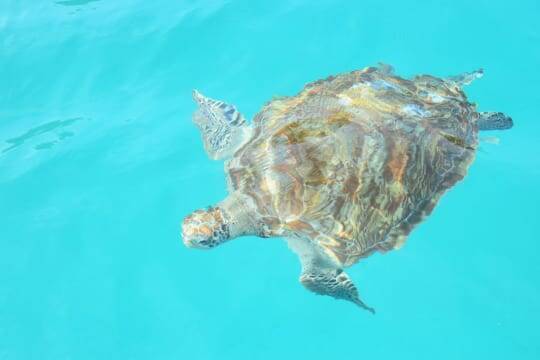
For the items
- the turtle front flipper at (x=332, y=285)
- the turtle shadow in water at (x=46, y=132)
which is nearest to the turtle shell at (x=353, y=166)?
the turtle front flipper at (x=332, y=285)

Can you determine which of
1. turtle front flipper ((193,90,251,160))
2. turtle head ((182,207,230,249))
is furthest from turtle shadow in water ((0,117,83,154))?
turtle head ((182,207,230,249))

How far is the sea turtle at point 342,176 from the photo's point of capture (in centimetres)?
425

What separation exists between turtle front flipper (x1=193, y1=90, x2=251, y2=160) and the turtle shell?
1.34 feet

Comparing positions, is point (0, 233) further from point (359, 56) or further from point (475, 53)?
point (475, 53)

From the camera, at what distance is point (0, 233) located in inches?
247

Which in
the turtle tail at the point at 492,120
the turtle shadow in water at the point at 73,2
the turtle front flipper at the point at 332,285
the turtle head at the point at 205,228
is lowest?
the turtle front flipper at the point at 332,285

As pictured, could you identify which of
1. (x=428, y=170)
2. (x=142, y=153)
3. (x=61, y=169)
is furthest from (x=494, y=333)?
(x=61, y=169)

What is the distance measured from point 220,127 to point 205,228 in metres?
Answer: 1.63

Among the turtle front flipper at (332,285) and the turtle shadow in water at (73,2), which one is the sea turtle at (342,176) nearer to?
the turtle front flipper at (332,285)

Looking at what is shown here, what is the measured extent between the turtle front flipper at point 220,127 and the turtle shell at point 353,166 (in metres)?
0.41

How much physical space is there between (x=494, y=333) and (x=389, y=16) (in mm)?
4763

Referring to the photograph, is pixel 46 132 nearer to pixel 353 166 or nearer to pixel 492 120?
pixel 353 166

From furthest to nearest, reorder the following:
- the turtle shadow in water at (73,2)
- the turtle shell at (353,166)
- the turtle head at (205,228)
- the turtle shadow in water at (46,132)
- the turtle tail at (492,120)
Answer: the turtle shadow in water at (73,2), the turtle shadow in water at (46,132), the turtle tail at (492,120), the turtle head at (205,228), the turtle shell at (353,166)

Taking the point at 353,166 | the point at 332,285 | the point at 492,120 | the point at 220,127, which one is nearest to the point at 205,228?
the point at 332,285
